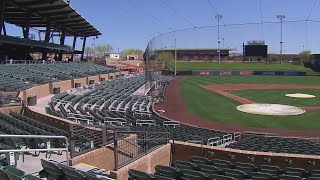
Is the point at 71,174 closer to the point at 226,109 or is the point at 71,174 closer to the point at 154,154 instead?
the point at 154,154

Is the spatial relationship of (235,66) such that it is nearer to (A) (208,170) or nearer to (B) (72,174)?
(A) (208,170)

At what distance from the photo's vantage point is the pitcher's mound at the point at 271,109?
2983 centimetres

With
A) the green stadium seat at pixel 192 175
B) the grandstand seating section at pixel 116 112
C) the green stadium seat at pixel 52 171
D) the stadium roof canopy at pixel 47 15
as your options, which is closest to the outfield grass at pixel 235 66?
the stadium roof canopy at pixel 47 15

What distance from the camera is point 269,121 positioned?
26.6 m

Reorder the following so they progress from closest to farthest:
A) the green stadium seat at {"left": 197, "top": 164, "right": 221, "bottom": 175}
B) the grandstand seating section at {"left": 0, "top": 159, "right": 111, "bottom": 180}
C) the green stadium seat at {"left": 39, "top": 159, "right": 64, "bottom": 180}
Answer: the grandstand seating section at {"left": 0, "top": 159, "right": 111, "bottom": 180}, the green stadium seat at {"left": 39, "top": 159, "right": 64, "bottom": 180}, the green stadium seat at {"left": 197, "top": 164, "right": 221, "bottom": 175}

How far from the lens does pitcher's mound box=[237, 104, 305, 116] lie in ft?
97.9

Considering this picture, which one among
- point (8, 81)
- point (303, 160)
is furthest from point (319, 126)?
point (8, 81)

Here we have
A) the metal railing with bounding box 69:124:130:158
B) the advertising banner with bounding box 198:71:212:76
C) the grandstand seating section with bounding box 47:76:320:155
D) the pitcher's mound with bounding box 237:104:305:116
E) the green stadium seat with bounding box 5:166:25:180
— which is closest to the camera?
the green stadium seat with bounding box 5:166:25:180

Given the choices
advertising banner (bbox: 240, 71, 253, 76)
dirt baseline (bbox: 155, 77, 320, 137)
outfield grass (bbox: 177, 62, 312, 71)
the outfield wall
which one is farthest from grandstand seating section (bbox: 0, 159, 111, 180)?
outfield grass (bbox: 177, 62, 312, 71)

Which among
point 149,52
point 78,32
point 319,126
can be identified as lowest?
point 319,126

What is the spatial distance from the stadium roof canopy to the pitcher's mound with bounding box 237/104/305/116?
29.4m

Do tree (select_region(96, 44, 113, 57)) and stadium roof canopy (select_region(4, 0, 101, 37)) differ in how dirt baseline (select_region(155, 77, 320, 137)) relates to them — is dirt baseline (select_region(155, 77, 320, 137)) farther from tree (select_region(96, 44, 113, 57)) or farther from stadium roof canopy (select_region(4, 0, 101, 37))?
tree (select_region(96, 44, 113, 57))

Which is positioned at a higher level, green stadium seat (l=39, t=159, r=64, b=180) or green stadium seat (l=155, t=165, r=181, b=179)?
green stadium seat (l=39, t=159, r=64, b=180)

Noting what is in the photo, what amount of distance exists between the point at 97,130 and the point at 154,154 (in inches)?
151
